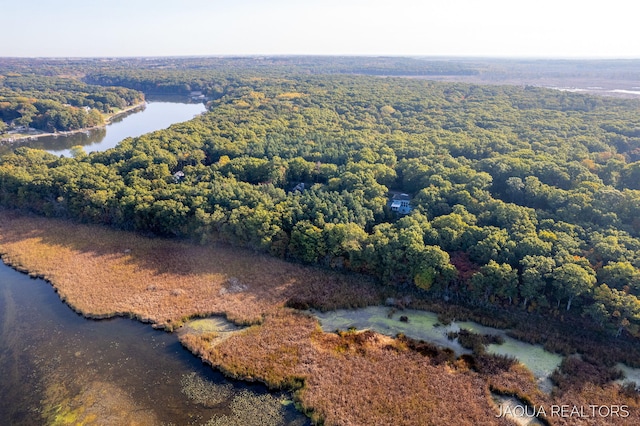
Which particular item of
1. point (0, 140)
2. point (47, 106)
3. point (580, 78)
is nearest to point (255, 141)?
point (0, 140)

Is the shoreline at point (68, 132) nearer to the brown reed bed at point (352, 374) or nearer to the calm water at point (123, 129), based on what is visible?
the calm water at point (123, 129)

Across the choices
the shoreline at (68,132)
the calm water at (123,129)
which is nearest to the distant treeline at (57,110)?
the shoreline at (68,132)

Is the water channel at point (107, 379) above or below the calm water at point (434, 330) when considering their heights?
below

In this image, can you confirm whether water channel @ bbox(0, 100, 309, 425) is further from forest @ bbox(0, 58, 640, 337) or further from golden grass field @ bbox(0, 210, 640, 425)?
forest @ bbox(0, 58, 640, 337)

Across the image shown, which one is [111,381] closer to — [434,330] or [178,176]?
[434,330]

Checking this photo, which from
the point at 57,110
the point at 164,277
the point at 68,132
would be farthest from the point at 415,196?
the point at 57,110

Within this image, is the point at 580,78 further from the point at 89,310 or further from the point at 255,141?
the point at 89,310
